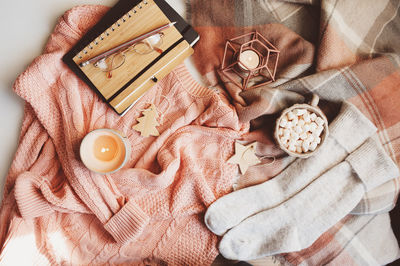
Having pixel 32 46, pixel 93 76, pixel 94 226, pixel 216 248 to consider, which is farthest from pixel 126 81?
pixel 216 248

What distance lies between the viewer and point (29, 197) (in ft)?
2.84

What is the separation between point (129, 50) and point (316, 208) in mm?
741

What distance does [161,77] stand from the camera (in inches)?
36.0

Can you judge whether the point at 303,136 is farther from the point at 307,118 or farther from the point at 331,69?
the point at 331,69

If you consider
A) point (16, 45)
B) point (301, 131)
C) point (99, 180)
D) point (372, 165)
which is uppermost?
point (16, 45)

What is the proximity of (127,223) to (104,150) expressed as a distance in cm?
22

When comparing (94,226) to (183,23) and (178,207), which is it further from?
(183,23)

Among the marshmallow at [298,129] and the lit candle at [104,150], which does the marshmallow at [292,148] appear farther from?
the lit candle at [104,150]

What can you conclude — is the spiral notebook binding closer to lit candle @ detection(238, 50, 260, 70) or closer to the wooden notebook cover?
the wooden notebook cover

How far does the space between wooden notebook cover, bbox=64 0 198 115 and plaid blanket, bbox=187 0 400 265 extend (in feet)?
0.45

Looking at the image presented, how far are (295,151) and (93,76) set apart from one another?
0.64 metres

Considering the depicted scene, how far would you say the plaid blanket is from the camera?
919 mm

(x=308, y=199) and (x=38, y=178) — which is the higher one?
(x=38, y=178)

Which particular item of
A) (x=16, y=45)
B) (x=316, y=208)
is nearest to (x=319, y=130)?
(x=316, y=208)
